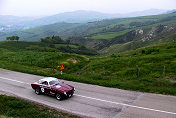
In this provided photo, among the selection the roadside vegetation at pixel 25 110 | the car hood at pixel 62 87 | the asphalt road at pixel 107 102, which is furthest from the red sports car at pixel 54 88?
the roadside vegetation at pixel 25 110

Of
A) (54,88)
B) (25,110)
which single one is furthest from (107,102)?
(25,110)

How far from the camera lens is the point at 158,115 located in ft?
39.4

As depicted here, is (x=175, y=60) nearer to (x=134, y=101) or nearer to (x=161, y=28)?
(x=134, y=101)

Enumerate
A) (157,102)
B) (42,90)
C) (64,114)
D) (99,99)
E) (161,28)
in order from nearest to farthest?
1. (64,114)
2. (157,102)
3. (99,99)
4. (42,90)
5. (161,28)

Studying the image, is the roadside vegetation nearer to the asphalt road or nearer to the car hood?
the asphalt road

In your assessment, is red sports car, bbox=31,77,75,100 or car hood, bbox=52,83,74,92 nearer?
red sports car, bbox=31,77,75,100

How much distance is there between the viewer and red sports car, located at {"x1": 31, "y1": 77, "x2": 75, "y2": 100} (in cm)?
1575

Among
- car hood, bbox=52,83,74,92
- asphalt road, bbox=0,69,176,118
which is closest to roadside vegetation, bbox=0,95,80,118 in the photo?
asphalt road, bbox=0,69,176,118

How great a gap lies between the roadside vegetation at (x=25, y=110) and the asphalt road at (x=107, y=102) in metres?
0.88

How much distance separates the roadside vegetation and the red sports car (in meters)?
1.93

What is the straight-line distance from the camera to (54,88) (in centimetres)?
1628

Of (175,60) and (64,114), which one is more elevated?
(175,60)

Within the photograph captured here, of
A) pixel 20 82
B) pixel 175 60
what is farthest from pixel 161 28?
pixel 20 82

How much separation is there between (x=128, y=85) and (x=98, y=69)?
8577 millimetres
